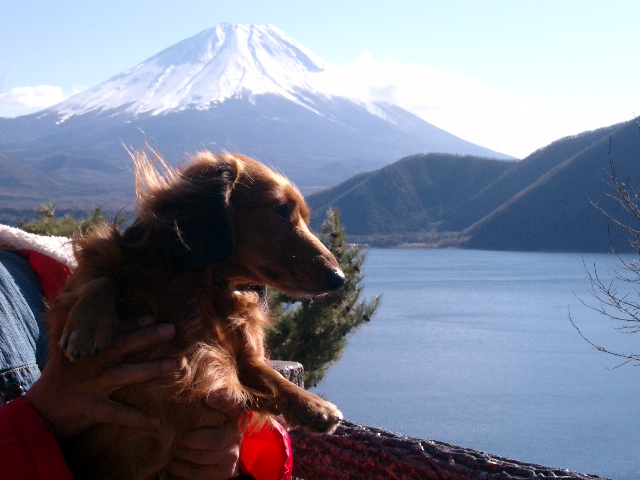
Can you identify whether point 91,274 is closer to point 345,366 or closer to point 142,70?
point 345,366

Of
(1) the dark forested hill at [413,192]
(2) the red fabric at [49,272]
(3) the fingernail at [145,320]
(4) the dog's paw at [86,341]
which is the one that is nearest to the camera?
(4) the dog's paw at [86,341]

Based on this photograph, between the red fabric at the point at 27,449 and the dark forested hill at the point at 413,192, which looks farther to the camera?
the dark forested hill at the point at 413,192

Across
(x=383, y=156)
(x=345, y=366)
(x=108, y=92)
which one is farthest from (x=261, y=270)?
(x=108, y=92)

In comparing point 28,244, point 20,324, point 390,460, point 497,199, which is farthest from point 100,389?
point 497,199

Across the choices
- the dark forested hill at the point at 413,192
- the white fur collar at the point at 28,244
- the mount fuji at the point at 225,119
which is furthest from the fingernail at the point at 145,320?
the mount fuji at the point at 225,119

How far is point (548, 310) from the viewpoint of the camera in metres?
24.8

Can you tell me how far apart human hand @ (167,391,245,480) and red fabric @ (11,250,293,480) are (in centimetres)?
24

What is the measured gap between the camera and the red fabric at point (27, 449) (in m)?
1.64

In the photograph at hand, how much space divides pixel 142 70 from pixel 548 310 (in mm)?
126364

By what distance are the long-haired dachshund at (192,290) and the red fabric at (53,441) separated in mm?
169

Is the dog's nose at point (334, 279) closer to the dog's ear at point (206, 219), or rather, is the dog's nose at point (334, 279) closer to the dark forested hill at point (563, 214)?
the dog's ear at point (206, 219)

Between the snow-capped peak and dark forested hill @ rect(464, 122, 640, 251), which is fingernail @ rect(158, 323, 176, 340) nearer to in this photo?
dark forested hill @ rect(464, 122, 640, 251)

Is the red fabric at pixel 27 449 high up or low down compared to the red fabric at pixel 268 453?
up

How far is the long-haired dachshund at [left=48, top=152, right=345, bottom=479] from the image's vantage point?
1.85 metres
